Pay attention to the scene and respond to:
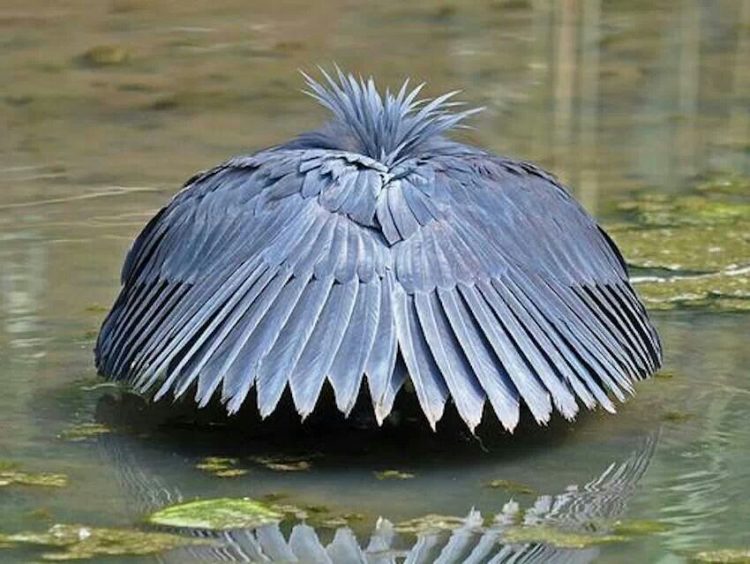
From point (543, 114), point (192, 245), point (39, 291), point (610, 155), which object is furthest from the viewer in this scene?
point (543, 114)

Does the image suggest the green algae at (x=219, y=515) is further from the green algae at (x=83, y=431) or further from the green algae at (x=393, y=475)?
the green algae at (x=83, y=431)

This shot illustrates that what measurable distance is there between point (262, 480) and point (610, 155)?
12.6ft

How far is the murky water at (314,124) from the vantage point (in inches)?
148

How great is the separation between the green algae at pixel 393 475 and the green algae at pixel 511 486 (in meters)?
0.16

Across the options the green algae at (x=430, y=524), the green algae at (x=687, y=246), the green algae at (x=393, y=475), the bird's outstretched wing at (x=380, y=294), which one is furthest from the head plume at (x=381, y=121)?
the green algae at (x=687, y=246)

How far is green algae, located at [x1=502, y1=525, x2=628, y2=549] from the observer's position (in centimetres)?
354

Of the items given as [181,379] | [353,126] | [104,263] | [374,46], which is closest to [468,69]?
[374,46]

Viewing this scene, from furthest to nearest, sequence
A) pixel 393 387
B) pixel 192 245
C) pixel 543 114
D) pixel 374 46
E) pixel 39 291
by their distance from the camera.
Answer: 1. pixel 374 46
2. pixel 543 114
3. pixel 39 291
4. pixel 192 245
5. pixel 393 387

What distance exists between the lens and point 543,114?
8.34 meters

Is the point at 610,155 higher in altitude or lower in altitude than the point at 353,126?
lower

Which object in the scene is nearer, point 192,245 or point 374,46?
point 192,245

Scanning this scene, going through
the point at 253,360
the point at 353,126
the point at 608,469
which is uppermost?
the point at 353,126

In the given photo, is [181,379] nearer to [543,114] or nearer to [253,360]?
[253,360]

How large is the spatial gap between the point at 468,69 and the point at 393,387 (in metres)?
5.54
